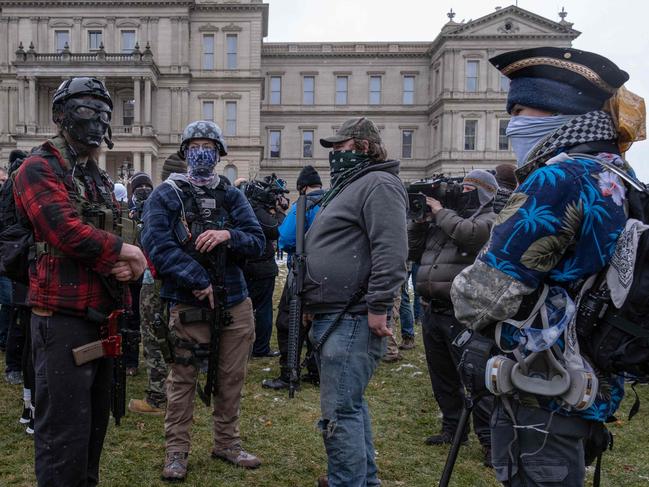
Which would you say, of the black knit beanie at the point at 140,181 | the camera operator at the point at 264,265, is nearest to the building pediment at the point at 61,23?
the black knit beanie at the point at 140,181

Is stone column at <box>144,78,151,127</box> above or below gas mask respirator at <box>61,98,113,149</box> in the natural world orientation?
above

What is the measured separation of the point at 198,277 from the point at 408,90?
57377 millimetres

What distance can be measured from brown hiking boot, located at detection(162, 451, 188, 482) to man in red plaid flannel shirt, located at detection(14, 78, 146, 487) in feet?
3.20

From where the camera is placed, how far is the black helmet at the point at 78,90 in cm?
309

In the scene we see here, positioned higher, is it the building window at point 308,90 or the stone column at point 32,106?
the building window at point 308,90

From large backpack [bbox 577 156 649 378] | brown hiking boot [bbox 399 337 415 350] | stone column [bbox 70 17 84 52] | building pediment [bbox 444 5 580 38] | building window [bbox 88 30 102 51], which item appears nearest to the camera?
large backpack [bbox 577 156 649 378]

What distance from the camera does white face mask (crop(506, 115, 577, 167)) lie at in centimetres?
223

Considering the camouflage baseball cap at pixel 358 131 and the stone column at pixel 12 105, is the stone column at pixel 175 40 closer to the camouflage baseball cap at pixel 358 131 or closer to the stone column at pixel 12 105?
the stone column at pixel 12 105

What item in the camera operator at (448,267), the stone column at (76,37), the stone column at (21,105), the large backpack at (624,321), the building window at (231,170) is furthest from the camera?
the building window at (231,170)

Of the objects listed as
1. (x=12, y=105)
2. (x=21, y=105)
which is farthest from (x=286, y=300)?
(x=12, y=105)

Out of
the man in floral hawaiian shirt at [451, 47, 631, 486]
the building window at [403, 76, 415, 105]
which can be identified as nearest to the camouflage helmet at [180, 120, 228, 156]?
the man in floral hawaiian shirt at [451, 47, 631, 486]

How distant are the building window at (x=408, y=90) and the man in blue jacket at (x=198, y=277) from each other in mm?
56351

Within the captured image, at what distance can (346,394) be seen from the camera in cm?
328

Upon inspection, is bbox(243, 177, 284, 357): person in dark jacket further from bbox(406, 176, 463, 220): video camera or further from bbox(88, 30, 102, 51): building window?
bbox(88, 30, 102, 51): building window
